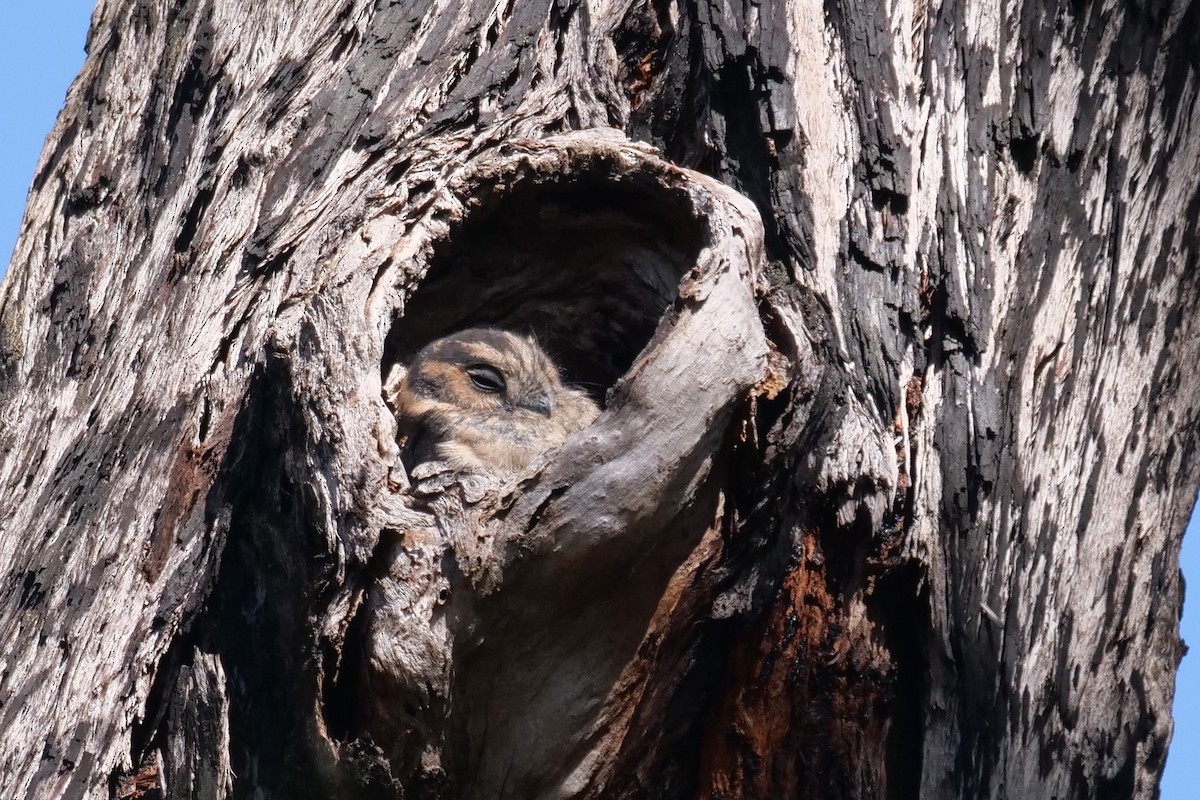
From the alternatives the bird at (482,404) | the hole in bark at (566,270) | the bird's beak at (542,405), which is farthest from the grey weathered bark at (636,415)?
the bird's beak at (542,405)

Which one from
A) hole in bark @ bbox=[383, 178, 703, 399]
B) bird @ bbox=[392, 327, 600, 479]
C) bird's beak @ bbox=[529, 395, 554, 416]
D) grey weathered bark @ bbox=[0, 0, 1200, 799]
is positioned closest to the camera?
grey weathered bark @ bbox=[0, 0, 1200, 799]

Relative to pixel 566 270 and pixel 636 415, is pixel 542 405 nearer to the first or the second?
pixel 566 270

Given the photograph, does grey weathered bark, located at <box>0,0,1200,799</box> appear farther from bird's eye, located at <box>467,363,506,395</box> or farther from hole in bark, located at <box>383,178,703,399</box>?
bird's eye, located at <box>467,363,506,395</box>

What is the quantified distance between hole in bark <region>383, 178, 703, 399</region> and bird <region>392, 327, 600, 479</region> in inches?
3.4

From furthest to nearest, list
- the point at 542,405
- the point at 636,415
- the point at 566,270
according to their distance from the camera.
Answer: the point at 542,405, the point at 566,270, the point at 636,415

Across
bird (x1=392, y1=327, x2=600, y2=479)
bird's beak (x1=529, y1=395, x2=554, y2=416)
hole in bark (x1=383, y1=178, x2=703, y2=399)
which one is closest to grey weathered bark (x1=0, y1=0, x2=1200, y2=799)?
hole in bark (x1=383, y1=178, x2=703, y2=399)

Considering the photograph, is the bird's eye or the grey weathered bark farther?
the bird's eye

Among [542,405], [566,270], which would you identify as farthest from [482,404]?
[566,270]

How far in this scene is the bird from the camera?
4.82m

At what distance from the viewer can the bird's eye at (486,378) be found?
4.92m

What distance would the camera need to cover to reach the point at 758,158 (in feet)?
12.1

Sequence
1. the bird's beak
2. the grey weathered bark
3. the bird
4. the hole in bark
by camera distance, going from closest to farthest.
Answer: the grey weathered bark, the hole in bark, the bird, the bird's beak

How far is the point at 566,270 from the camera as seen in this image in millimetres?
4520

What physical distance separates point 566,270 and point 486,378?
0.65m
